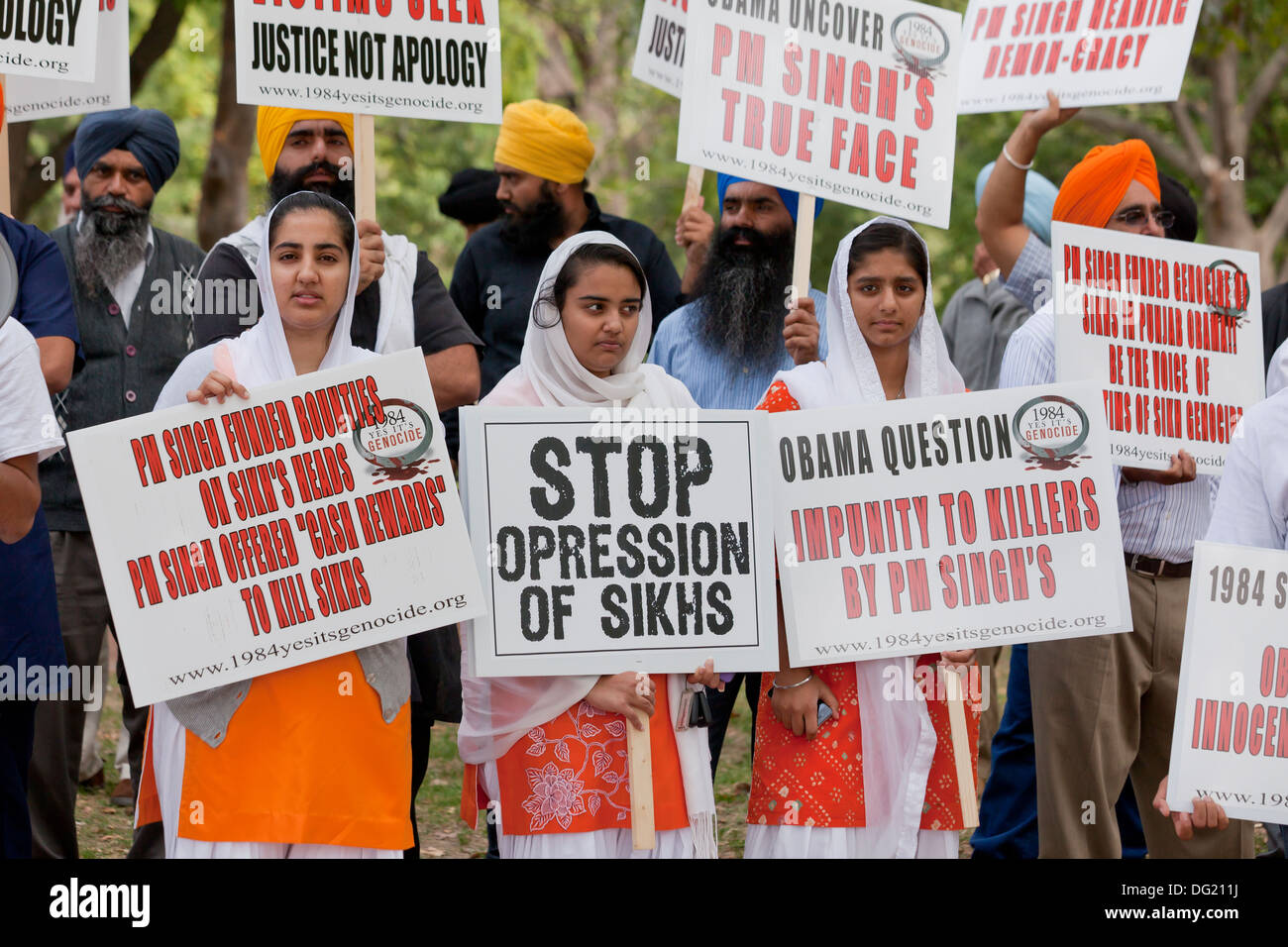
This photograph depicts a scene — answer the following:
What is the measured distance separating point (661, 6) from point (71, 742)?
359 cm

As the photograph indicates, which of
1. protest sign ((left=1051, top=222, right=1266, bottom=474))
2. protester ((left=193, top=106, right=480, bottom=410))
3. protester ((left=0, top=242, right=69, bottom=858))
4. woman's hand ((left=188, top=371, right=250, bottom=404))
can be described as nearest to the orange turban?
protest sign ((left=1051, top=222, right=1266, bottom=474))

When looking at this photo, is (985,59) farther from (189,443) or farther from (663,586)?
(189,443)

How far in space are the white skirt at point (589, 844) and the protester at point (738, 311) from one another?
123cm

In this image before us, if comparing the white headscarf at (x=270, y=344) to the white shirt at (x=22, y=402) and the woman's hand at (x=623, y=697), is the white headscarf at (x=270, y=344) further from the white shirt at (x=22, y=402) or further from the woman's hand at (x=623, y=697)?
the woman's hand at (x=623, y=697)

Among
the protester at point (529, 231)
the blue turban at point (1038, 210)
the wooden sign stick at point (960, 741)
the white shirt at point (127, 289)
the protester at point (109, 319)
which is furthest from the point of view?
the blue turban at point (1038, 210)

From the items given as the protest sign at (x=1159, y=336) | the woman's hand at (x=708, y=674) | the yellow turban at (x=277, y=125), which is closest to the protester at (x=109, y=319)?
the yellow turban at (x=277, y=125)

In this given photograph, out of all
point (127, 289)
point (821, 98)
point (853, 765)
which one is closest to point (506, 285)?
point (127, 289)

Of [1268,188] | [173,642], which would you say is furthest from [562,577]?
[1268,188]

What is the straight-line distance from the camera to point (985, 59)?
6.00 metres

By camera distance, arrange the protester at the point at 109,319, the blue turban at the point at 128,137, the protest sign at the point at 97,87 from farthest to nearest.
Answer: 1. the blue turban at the point at 128,137
2. the protester at the point at 109,319
3. the protest sign at the point at 97,87

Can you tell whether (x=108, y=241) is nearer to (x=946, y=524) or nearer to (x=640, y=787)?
(x=640, y=787)

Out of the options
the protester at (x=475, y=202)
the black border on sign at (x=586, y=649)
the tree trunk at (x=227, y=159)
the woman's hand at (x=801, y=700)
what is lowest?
the woman's hand at (x=801, y=700)

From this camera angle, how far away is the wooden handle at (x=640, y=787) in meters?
4.25

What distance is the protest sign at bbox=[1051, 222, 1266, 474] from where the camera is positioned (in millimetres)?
4844
